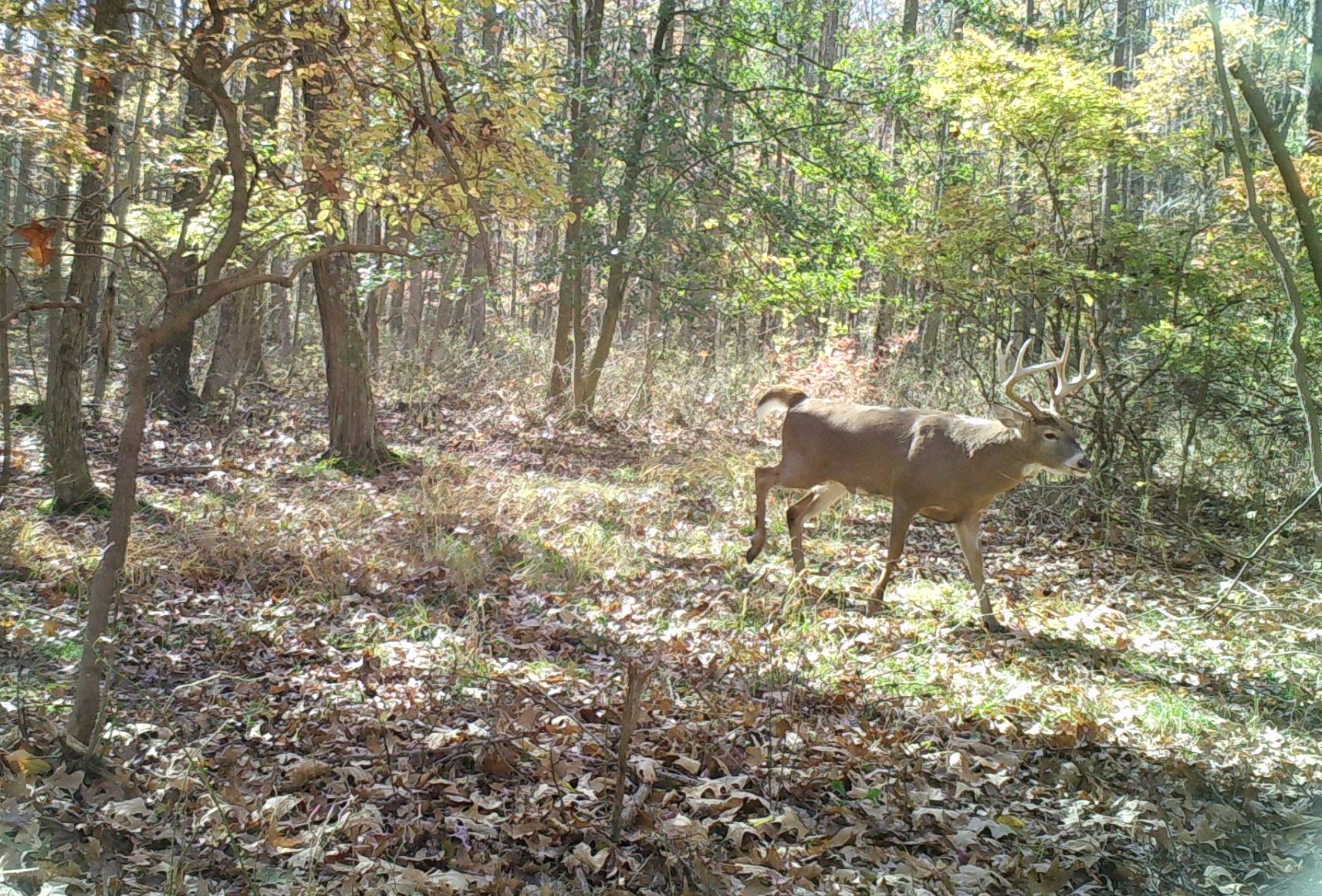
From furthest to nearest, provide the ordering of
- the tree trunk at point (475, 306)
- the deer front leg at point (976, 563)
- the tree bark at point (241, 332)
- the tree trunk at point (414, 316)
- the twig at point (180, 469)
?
the tree trunk at point (414, 316) < the tree trunk at point (475, 306) < the tree bark at point (241, 332) < the twig at point (180, 469) < the deer front leg at point (976, 563)

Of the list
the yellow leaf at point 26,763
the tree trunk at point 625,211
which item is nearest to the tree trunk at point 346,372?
the tree trunk at point 625,211

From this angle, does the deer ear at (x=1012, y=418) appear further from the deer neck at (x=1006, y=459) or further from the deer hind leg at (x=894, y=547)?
the deer hind leg at (x=894, y=547)

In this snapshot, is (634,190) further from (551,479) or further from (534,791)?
(534,791)

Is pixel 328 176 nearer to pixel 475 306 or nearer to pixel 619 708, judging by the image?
pixel 619 708

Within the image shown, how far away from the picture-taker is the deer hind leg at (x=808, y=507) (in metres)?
7.54

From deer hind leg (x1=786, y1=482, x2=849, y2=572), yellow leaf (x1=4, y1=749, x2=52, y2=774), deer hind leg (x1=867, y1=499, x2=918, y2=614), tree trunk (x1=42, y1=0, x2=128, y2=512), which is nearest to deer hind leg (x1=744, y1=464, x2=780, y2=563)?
deer hind leg (x1=786, y1=482, x2=849, y2=572)

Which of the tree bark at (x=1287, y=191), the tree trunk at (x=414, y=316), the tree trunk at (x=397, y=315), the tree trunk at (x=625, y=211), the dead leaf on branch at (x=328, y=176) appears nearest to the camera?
the tree bark at (x=1287, y=191)

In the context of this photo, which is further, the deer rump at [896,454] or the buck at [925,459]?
the deer rump at [896,454]

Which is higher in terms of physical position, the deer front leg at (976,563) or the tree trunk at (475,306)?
the tree trunk at (475,306)

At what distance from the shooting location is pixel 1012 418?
6.79 meters

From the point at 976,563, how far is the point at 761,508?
182 centimetres

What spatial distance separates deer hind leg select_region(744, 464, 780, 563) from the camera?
757 centimetres

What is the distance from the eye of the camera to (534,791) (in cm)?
368

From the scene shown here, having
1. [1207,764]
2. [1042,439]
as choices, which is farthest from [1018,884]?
[1042,439]
